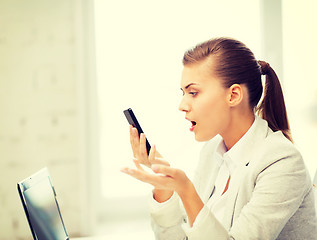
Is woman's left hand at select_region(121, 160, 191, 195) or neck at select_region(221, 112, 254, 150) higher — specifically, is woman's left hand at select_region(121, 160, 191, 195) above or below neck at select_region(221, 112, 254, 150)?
below

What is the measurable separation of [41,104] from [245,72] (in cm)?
99

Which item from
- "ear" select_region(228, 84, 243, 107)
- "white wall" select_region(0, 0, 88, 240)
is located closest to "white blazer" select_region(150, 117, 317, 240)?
"ear" select_region(228, 84, 243, 107)

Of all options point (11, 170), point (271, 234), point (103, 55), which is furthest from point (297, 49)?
point (11, 170)

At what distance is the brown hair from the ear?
0.05 feet

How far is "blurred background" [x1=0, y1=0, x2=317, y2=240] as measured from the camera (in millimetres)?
1666

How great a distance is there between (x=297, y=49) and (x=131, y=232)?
1229mm

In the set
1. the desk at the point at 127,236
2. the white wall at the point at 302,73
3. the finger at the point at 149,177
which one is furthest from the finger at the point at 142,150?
the white wall at the point at 302,73

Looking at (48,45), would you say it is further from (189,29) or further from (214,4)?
(214,4)

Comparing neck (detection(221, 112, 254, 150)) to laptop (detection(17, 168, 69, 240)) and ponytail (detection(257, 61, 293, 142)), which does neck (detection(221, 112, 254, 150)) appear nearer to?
ponytail (detection(257, 61, 293, 142))

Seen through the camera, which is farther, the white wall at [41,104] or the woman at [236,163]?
the white wall at [41,104]

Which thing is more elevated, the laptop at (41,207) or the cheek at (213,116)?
the cheek at (213,116)

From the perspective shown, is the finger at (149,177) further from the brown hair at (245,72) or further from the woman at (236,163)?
the brown hair at (245,72)

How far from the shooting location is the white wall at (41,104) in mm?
1659

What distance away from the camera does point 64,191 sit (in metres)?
1.69
